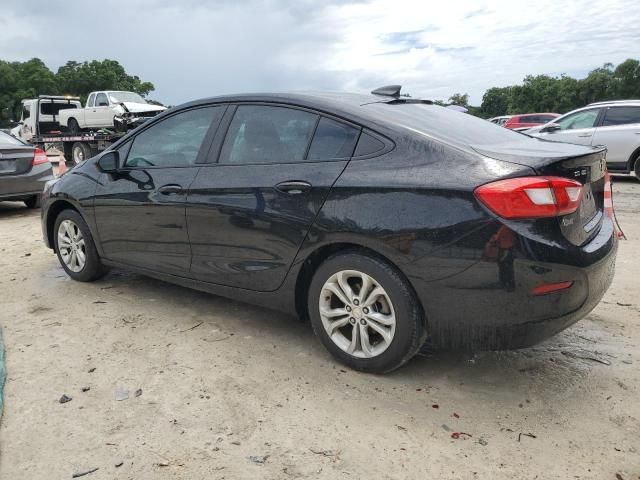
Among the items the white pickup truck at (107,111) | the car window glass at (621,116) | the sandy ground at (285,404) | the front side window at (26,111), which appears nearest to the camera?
the sandy ground at (285,404)

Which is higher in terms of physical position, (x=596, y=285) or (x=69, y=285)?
(x=596, y=285)

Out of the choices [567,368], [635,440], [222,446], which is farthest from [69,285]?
[635,440]

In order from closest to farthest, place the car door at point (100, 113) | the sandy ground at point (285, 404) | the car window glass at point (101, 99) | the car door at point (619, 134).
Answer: the sandy ground at point (285, 404) < the car door at point (619, 134) < the car door at point (100, 113) < the car window glass at point (101, 99)

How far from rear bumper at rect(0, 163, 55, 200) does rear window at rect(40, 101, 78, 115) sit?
14630 mm

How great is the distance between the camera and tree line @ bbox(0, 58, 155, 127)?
63031mm

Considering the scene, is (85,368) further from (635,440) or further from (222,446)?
(635,440)

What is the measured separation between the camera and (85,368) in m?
3.27

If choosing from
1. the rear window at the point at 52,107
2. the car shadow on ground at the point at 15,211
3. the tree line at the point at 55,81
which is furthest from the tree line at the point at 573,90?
the car shadow on ground at the point at 15,211

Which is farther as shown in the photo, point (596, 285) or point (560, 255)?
point (596, 285)

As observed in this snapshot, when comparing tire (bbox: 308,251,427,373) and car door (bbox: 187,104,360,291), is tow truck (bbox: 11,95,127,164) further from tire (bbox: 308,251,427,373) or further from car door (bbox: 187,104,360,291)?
tire (bbox: 308,251,427,373)

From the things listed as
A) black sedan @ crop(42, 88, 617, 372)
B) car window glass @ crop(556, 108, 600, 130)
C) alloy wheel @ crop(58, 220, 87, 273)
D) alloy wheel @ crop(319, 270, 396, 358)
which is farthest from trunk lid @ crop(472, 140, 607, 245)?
car window glass @ crop(556, 108, 600, 130)

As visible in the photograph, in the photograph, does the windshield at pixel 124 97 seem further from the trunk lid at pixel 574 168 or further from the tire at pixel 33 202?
the trunk lid at pixel 574 168

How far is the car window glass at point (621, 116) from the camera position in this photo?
10.9 meters

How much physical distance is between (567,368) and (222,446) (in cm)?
197
